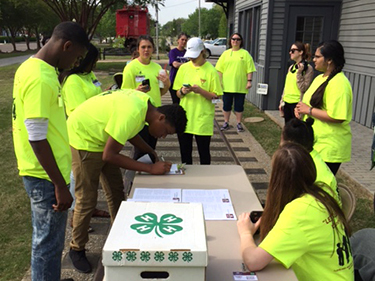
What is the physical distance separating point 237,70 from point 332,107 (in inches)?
169

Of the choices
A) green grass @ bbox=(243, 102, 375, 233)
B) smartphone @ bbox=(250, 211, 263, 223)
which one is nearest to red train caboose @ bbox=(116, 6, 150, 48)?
green grass @ bbox=(243, 102, 375, 233)

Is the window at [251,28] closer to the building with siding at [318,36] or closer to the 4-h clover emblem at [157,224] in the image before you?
the building with siding at [318,36]

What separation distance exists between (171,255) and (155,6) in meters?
24.2

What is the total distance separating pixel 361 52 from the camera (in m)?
7.66

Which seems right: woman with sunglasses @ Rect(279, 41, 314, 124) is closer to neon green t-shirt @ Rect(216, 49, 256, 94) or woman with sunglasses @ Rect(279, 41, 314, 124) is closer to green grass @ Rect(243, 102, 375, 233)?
green grass @ Rect(243, 102, 375, 233)

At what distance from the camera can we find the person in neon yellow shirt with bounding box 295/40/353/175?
316 cm

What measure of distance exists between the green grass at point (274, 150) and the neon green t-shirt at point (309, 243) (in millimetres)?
2230

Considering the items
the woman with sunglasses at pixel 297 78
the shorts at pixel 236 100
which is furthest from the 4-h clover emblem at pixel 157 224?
the shorts at pixel 236 100

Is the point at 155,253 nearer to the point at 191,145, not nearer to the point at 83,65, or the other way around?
the point at 83,65

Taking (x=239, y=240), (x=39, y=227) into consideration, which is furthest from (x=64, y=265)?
(x=239, y=240)

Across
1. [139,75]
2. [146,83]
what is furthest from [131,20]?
[146,83]

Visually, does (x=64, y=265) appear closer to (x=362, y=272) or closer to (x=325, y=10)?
(x=362, y=272)

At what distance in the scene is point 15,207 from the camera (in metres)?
4.23

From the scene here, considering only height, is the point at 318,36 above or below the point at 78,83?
above
